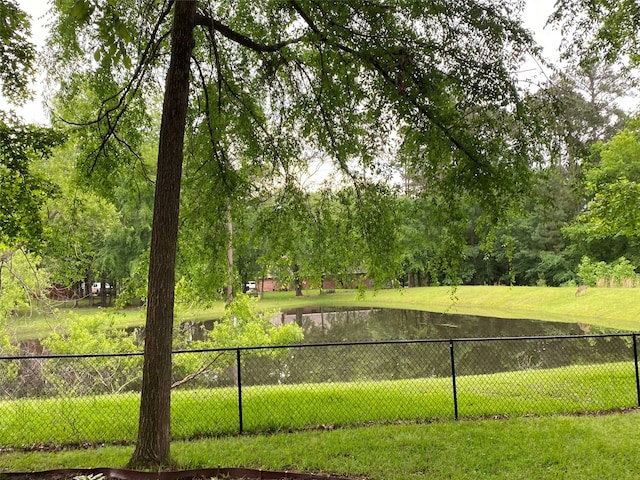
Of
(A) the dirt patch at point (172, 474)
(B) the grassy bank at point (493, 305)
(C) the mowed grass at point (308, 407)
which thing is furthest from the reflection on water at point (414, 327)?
(A) the dirt patch at point (172, 474)

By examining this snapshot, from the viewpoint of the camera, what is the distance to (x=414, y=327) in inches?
835

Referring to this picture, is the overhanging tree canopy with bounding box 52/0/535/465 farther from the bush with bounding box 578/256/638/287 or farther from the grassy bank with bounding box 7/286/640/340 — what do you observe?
the bush with bounding box 578/256/638/287

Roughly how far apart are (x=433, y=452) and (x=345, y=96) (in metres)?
4.23

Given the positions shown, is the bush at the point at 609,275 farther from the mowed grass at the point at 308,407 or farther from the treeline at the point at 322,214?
the treeline at the point at 322,214

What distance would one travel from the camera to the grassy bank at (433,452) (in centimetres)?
462

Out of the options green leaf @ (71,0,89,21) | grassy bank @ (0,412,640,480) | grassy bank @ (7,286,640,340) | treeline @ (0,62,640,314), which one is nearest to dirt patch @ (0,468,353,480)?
grassy bank @ (0,412,640,480)

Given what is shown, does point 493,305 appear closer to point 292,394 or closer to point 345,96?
point 292,394

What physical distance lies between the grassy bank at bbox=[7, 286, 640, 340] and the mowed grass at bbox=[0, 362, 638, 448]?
3836mm

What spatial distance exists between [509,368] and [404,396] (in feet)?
18.4

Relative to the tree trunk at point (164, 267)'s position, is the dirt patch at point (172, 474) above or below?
below

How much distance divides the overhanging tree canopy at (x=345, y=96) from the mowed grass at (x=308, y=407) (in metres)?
2.13

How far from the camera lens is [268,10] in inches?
250

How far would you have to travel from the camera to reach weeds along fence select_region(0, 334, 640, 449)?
21.4 feet

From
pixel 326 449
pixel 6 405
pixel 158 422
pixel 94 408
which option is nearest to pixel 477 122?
pixel 326 449
